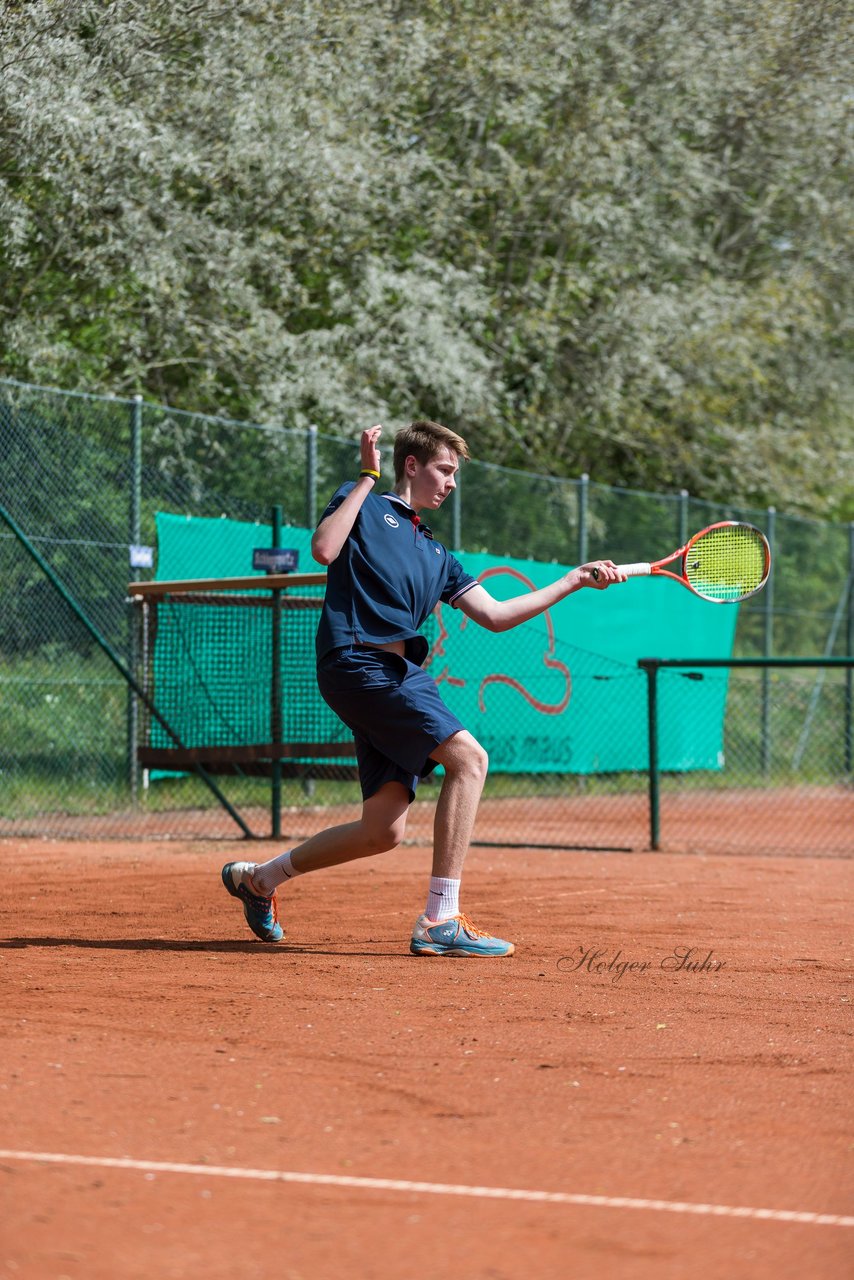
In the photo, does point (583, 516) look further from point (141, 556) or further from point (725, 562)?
point (725, 562)

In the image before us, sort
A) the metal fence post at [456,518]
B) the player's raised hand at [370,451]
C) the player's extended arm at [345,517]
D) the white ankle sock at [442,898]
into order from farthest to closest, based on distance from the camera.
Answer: the metal fence post at [456,518] → the white ankle sock at [442,898] → the player's raised hand at [370,451] → the player's extended arm at [345,517]

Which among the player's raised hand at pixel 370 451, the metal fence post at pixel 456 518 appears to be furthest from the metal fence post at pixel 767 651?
the player's raised hand at pixel 370 451

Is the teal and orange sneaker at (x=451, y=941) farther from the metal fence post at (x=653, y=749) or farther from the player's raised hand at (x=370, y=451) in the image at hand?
the metal fence post at (x=653, y=749)

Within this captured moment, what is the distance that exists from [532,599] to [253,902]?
1614 millimetres

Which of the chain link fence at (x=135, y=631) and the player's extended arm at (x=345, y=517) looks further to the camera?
the chain link fence at (x=135, y=631)

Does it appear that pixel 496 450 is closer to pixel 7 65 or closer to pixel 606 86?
pixel 606 86

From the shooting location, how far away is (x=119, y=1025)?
4879mm

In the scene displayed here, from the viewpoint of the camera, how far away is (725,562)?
7285 millimetres

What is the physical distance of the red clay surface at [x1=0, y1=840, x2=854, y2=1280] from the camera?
9.78 feet

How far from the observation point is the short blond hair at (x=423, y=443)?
6266 millimetres

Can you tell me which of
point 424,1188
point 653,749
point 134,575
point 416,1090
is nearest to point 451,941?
point 416,1090

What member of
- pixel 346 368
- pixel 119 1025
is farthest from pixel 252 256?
pixel 119 1025

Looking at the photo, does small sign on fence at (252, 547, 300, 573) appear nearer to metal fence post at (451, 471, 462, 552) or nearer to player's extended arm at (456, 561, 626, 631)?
metal fence post at (451, 471, 462, 552)

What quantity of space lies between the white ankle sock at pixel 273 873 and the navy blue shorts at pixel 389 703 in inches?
24.3
